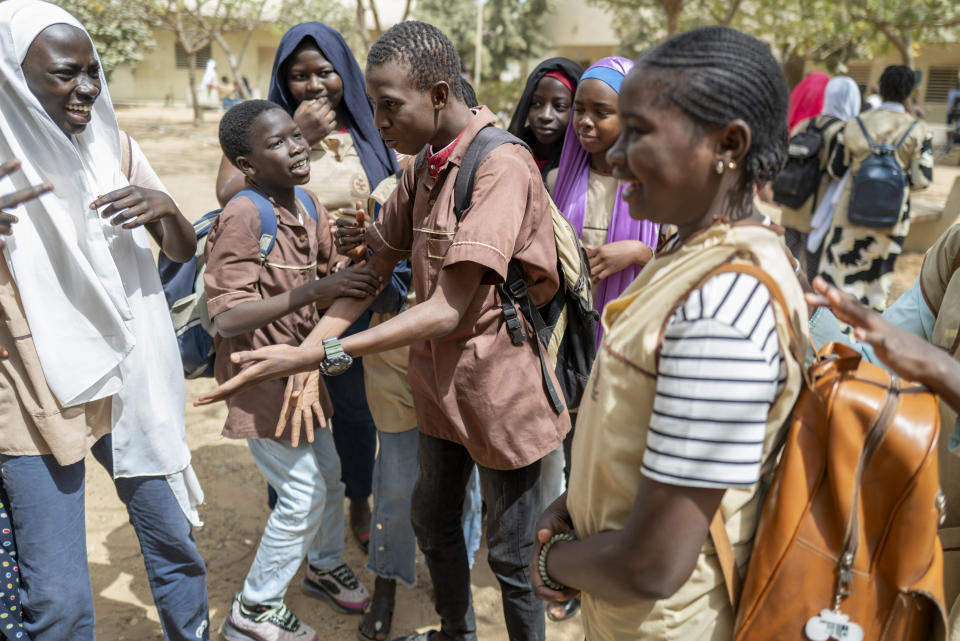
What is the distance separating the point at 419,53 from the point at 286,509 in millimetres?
1639

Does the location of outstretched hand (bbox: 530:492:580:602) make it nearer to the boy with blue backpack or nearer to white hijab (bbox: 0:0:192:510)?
the boy with blue backpack

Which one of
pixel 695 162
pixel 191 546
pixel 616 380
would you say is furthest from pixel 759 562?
pixel 191 546

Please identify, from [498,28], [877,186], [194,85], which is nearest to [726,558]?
[877,186]

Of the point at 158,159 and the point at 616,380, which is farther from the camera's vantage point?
the point at 158,159

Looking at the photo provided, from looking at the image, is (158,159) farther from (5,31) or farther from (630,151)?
(630,151)

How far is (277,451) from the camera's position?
2635 millimetres

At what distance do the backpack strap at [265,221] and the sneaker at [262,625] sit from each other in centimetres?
132

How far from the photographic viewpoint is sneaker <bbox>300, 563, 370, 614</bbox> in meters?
3.07

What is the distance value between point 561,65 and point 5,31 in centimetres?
196

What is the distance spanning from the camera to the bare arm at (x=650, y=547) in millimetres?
1131

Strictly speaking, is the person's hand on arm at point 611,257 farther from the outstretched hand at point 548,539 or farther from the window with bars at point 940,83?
the window with bars at point 940,83

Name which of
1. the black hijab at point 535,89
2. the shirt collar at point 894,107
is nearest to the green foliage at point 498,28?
the shirt collar at point 894,107

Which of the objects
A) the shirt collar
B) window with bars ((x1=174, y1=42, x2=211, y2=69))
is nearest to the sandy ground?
the shirt collar

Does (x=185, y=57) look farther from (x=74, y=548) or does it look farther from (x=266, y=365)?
(x=266, y=365)
